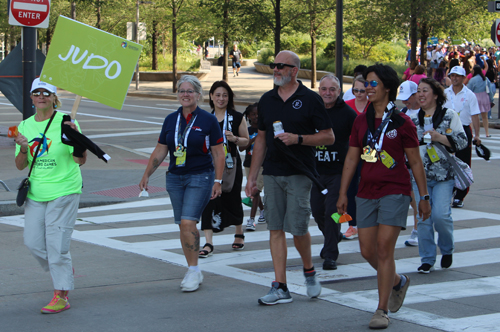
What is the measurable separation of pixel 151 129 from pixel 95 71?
1496cm

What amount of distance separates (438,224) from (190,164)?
2.47 meters

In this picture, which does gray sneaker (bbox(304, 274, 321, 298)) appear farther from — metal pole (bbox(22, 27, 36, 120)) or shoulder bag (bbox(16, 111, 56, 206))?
metal pole (bbox(22, 27, 36, 120))

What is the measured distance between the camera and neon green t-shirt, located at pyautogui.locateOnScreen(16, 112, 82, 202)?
215 inches

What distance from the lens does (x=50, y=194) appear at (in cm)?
545

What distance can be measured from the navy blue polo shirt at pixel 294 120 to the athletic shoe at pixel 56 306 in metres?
1.91

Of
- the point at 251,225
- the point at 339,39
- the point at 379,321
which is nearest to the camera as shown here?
the point at 379,321

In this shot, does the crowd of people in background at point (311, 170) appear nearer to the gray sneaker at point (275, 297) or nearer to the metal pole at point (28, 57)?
the gray sneaker at point (275, 297)

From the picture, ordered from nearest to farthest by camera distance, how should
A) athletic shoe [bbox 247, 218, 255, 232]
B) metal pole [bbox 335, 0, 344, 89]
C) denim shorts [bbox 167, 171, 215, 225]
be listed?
denim shorts [bbox 167, 171, 215, 225]
athletic shoe [bbox 247, 218, 255, 232]
metal pole [bbox 335, 0, 344, 89]

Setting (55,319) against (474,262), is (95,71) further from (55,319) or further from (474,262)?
(474,262)

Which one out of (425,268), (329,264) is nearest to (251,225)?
(329,264)

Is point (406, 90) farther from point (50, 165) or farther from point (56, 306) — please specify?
point (56, 306)

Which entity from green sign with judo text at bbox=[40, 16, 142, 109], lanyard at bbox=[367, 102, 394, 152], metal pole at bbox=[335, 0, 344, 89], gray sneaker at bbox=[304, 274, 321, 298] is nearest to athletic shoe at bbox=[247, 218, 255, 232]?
green sign with judo text at bbox=[40, 16, 142, 109]

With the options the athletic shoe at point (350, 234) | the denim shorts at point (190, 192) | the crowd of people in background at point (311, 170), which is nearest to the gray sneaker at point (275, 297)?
the crowd of people in background at point (311, 170)

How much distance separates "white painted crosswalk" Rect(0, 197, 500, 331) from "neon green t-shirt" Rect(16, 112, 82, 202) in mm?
1916
